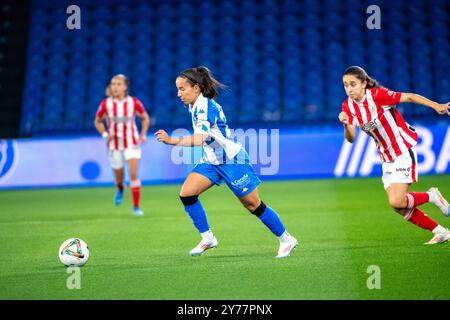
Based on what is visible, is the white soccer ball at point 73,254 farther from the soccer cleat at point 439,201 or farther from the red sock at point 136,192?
the red sock at point 136,192

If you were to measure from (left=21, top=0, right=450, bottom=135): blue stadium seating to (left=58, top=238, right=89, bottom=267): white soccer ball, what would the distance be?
1029cm

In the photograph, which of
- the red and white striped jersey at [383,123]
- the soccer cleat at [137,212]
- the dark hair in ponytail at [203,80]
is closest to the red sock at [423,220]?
the red and white striped jersey at [383,123]

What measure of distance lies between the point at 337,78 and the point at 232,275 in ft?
39.9

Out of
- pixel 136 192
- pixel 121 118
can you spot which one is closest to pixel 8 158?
pixel 121 118

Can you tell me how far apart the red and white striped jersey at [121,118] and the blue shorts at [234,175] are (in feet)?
14.5

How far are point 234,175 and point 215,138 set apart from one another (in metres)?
0.38

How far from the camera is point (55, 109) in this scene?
17797 mm

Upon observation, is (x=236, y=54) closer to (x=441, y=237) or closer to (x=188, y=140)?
(x=441, y=237)

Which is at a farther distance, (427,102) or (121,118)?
Answer: (121,118)

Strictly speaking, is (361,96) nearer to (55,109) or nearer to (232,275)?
(232,275)

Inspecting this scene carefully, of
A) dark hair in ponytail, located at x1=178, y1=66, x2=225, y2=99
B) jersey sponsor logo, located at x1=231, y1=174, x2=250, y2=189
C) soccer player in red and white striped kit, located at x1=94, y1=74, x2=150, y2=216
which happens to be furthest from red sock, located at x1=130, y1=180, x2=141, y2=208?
jersey sponsor logo, located at x1=231, y1=174, x2=250, y2=189

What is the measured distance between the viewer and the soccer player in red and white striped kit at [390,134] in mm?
6809

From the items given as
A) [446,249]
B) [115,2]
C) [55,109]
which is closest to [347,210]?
[446,249]

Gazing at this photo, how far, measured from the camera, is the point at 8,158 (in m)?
15.3
